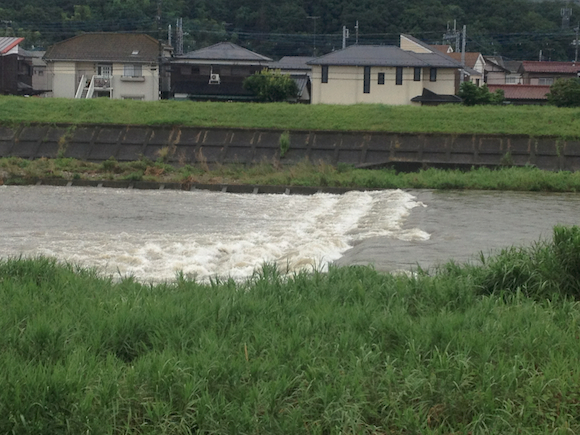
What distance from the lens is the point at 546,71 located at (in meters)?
60.6

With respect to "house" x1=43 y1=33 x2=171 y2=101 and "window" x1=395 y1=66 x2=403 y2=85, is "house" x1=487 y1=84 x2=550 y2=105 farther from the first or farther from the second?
"house" x1=43 y1=33 x2=171 y2=101

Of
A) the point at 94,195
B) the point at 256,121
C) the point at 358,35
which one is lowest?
the point at 94,195

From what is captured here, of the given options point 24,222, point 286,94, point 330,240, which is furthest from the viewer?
point 286,94

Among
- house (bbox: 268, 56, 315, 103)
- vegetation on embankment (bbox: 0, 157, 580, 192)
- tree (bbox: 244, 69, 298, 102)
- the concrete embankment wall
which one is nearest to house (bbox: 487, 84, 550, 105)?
house (bbox: 268, 56, 315, 103)

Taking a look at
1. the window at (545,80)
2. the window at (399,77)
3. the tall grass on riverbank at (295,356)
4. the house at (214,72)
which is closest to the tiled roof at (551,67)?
the window at (545,80)

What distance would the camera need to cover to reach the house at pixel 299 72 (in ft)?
149

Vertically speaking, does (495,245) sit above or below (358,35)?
below

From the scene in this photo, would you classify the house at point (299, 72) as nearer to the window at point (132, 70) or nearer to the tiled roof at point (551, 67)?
the window at point (132, 70)

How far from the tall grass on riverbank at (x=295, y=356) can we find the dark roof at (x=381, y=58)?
109 feet

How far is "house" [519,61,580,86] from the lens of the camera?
59.0m

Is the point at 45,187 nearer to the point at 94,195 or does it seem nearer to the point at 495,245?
the point at 94,195

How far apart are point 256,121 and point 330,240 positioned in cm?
1663

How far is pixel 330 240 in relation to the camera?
39.6ft

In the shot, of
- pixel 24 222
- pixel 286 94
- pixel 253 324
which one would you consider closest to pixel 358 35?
pixel 286 94
